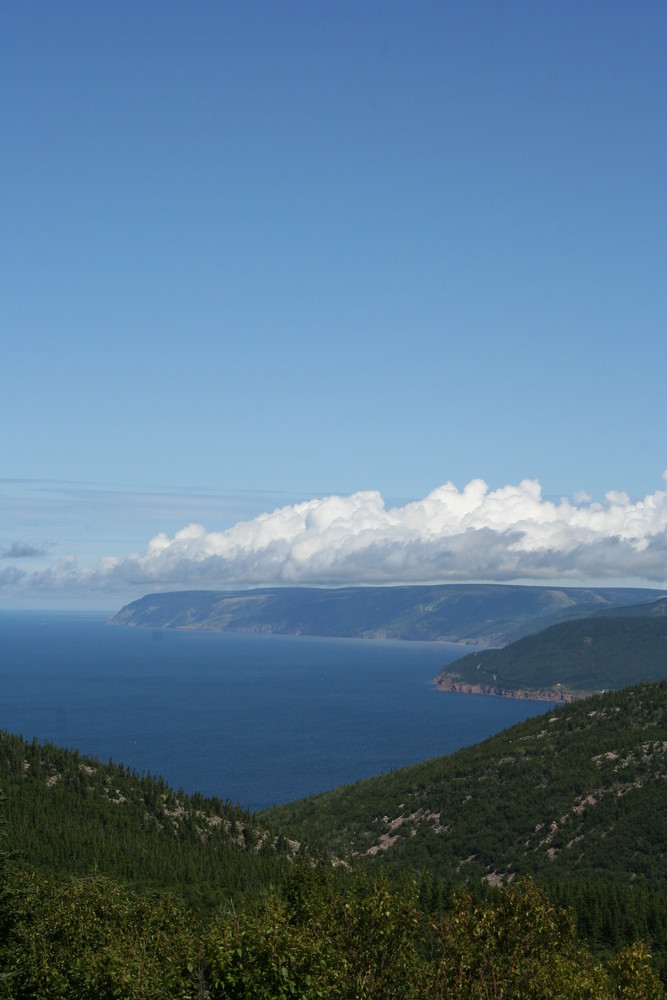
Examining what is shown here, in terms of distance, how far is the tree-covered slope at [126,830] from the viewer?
135000 millimetres

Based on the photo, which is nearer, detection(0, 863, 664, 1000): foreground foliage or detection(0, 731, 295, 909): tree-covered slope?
detection(0, 863, 664, 1000): foreground foliage

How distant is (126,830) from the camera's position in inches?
6260

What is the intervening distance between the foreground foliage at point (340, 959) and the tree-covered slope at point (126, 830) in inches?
2959

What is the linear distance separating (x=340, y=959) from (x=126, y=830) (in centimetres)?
13238

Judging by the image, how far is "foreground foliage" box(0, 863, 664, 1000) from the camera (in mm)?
36938

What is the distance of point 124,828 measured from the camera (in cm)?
16075

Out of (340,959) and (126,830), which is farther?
(126,830)

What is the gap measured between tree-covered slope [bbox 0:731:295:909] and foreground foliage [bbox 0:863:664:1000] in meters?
75.2

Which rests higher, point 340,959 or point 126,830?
point 340,959

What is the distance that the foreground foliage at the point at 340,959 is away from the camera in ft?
121

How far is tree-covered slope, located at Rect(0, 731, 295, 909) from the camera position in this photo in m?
135

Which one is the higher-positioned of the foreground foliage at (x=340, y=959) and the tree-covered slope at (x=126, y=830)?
the foreground foliage at (x=340, y=959)

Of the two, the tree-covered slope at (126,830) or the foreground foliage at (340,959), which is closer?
the foreground foliage at (340,959)

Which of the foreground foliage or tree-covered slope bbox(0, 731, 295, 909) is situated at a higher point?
the foreground foliage
